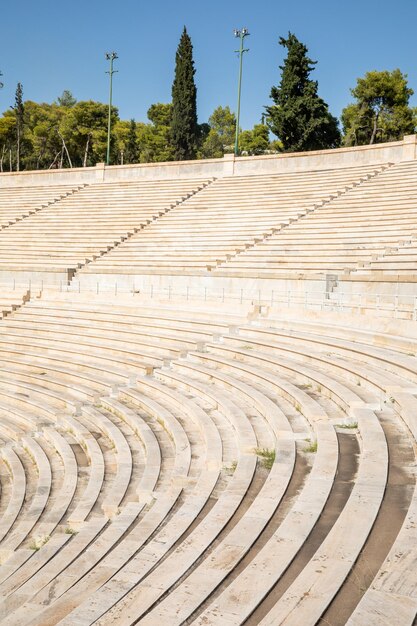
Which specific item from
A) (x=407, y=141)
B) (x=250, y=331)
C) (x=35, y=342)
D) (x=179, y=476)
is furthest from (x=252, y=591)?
(x=407, y=141)

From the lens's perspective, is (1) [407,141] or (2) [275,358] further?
(1) [407,141]

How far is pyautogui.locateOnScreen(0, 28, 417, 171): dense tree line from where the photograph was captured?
39812 mm

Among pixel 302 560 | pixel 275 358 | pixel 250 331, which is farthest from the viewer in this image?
pixel 250 331

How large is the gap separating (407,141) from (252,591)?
24.7 meters

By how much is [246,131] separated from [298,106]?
1295 inches

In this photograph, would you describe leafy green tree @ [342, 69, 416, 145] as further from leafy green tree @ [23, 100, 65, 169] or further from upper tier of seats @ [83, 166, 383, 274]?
leafy green tree @ [23, 100, 65, 169]

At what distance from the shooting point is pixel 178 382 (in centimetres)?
1245

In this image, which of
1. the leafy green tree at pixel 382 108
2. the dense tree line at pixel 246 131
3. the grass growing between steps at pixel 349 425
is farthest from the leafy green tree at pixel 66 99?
the grass growing between steps at pixel 349 425

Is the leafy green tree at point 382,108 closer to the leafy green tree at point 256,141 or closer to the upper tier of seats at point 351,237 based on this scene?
the leafy green tree at point 256,141

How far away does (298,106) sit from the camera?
39156mm

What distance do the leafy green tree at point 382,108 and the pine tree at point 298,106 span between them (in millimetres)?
8520

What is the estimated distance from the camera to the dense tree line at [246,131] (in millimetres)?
39812

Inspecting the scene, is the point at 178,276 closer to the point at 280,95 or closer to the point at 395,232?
the point at 395,232

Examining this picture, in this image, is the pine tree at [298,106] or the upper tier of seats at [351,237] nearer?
the upper tier of seats at [351,237]
